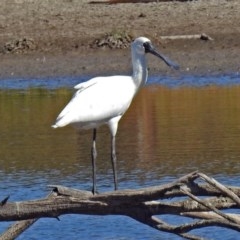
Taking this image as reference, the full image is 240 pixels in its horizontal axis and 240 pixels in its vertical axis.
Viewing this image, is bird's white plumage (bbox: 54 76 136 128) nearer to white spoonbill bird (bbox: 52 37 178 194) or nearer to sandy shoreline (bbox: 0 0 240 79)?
white spoonbill bird (bbox: 52 37 178 194)

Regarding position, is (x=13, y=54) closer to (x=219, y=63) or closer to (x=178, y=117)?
(x=219, y=63)

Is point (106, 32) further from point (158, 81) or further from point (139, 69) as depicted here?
point (139, 69)

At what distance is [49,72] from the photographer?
20.5 m

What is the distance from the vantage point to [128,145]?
1384 cm

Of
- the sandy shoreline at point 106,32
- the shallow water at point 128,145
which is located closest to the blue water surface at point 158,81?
the shallow water at point 128,145

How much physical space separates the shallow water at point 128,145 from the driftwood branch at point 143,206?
4.28 feet

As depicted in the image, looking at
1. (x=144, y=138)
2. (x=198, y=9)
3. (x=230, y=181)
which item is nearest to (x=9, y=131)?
(x=144, y=138)

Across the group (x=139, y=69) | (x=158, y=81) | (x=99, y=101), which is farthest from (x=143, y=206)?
(x=158, y=81)

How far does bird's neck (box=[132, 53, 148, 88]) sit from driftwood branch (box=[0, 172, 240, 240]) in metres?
1.56

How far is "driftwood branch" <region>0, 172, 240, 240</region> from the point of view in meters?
8.23

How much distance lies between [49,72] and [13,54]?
1.46 meters

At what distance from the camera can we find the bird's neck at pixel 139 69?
973 centimetres

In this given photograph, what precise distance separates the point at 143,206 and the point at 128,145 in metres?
5.39

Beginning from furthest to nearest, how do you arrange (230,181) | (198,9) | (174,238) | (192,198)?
(198,9) → (230,181) → (174,238) → (192,198)
